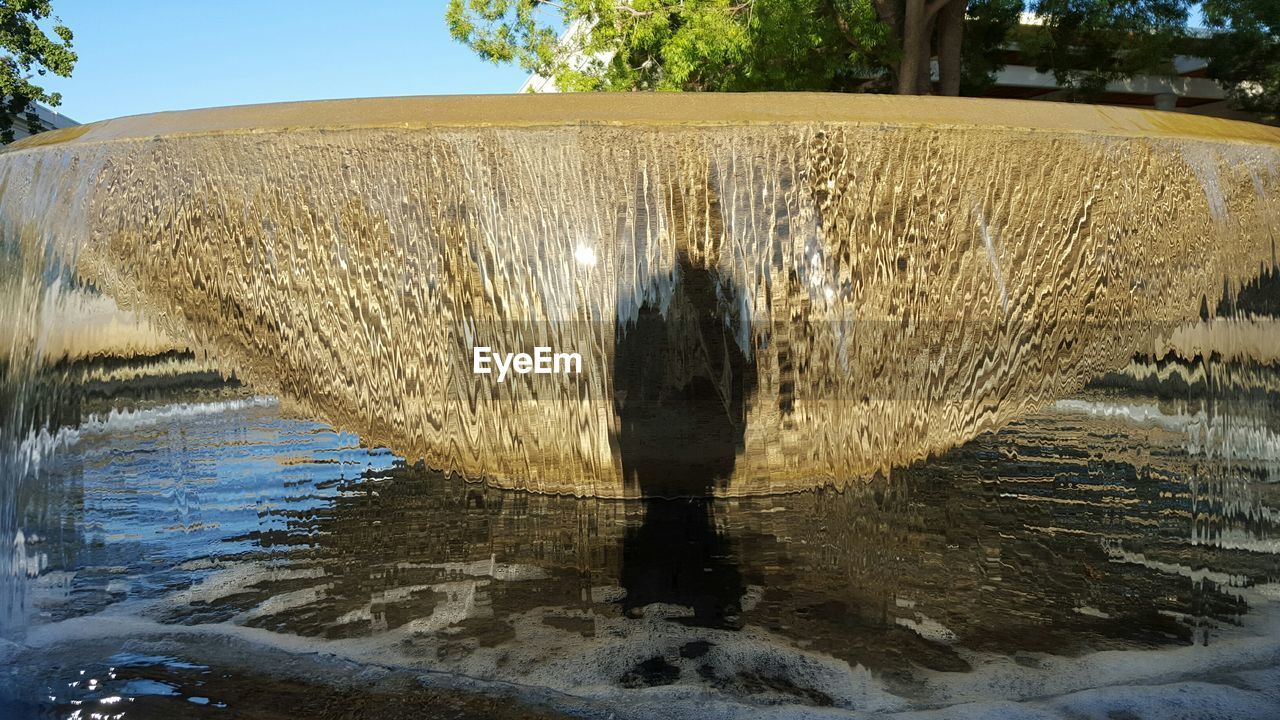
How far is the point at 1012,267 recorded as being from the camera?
137 inches

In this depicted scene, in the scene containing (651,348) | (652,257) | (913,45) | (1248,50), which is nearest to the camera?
(652,257)

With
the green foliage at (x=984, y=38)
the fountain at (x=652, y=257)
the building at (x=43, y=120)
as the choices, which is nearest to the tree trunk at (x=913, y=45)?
the green foliage at (x=984, y=38)

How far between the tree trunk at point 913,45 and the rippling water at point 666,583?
8493 mm

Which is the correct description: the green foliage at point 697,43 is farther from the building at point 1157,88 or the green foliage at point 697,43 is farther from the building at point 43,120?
the building at point 43,120

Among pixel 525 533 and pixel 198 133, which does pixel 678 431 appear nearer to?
pixel 525 533

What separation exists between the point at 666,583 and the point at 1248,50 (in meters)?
20.2

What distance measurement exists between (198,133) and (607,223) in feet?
4.33

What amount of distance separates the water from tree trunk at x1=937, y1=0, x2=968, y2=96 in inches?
370

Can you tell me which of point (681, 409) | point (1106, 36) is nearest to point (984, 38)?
point (1106, 36)

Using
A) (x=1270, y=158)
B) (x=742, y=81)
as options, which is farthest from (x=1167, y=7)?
(x=1270, y=158)

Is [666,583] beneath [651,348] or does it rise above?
beneath

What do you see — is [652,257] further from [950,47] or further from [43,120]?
[43,120]

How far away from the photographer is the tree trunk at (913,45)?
12.2 metres

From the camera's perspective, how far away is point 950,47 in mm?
12758
